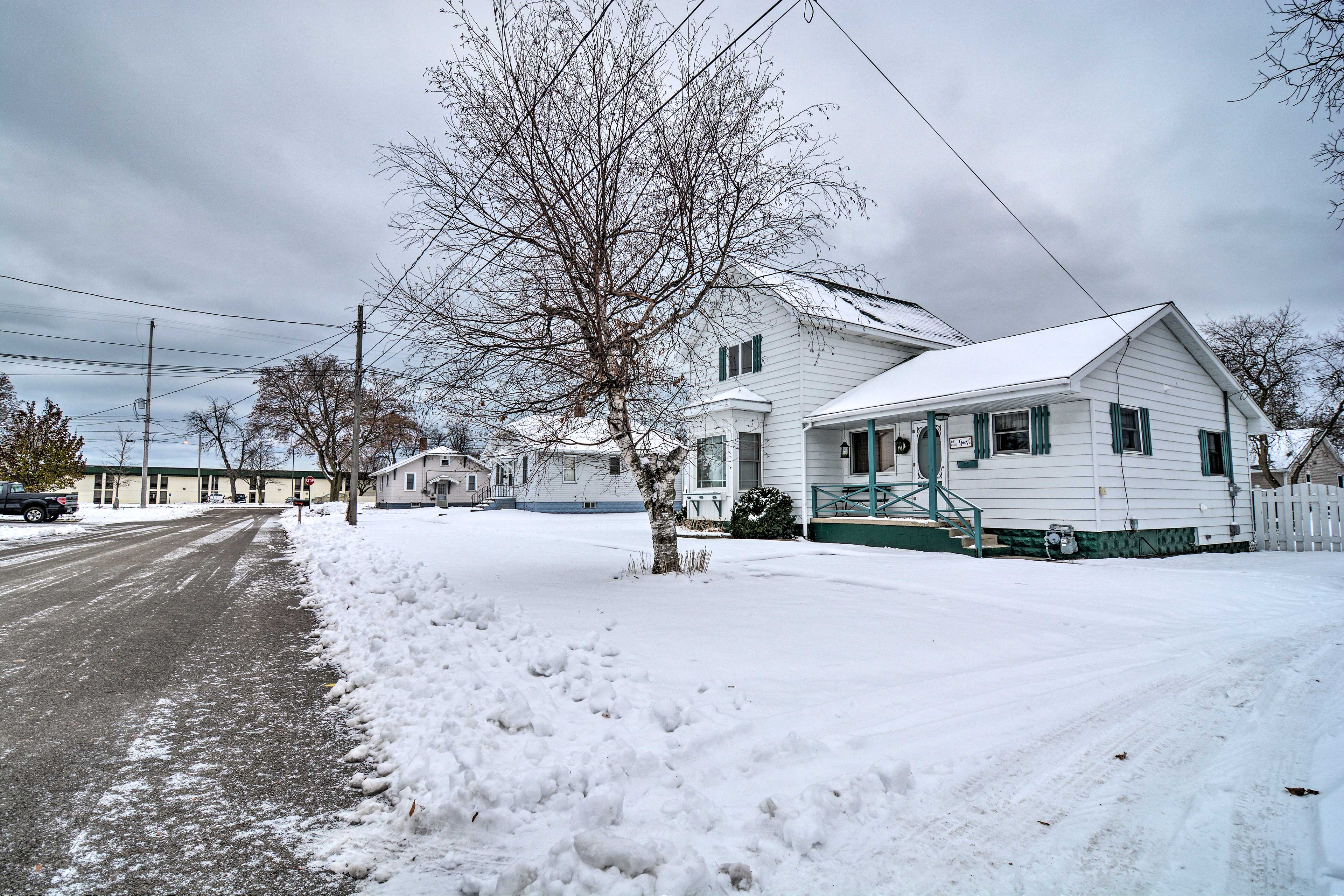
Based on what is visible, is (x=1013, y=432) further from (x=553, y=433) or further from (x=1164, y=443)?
(x=553, y=433)

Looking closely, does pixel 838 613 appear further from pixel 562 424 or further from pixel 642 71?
pixel 642 71

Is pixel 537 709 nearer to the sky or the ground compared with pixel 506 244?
nearer to the ground

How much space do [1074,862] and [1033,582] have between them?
7.33 m

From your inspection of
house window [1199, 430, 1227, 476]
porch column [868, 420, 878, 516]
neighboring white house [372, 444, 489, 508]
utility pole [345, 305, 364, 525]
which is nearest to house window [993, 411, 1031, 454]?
porch column [868, 420, 878, 516]

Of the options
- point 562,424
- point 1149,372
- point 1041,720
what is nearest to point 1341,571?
point 1149,372

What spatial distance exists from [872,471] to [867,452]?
5.82 feet

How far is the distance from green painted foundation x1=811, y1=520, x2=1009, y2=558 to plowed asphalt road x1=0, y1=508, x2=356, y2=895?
37.3ft

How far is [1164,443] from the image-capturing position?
45.0 ft

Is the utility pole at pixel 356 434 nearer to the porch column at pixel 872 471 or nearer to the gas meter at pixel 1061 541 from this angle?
the porch column at pixel 872 471

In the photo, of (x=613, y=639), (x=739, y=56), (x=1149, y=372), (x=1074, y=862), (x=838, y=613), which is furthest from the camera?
(x=1149, y=372)

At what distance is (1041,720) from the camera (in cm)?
378

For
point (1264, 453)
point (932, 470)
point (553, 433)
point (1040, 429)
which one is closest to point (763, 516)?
point (932, 470)

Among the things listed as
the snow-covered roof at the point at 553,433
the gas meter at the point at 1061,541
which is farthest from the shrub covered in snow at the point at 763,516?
the snow-covered roof at the point at 553,433

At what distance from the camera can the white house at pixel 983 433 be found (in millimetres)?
12266
